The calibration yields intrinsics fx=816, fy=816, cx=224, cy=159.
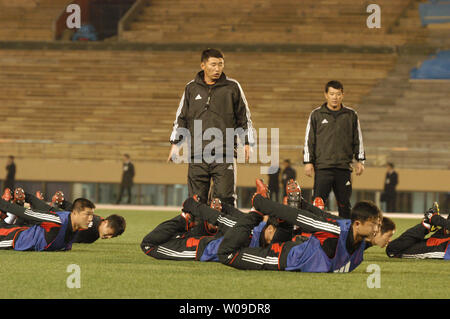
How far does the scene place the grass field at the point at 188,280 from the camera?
6223 mm

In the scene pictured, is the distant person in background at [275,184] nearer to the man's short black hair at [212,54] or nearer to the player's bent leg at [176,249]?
the man's short black hair at [212,54]

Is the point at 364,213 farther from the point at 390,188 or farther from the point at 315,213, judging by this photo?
the point at 390,188

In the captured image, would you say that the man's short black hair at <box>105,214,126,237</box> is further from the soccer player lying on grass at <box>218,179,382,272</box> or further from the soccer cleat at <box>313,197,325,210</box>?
the soccer cleat at <box>313,197,325,210</box>

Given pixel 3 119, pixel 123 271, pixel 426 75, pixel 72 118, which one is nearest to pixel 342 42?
pixel 426 75

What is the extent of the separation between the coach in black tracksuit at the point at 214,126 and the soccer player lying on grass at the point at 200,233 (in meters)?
0.39

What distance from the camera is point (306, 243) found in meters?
7.58

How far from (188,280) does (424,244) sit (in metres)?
3.65

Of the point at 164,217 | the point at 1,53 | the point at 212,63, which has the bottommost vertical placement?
the point at 164,217

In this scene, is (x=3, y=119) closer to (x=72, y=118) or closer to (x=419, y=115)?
(x=72, y=118)

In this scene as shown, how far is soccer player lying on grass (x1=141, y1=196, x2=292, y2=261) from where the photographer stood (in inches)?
327

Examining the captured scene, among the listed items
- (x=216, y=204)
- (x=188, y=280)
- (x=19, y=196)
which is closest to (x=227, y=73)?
(x=19, y=196)

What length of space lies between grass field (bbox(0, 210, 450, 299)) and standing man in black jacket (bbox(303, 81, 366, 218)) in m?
1.36

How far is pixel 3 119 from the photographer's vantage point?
95.3ft

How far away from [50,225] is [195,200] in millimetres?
1663
